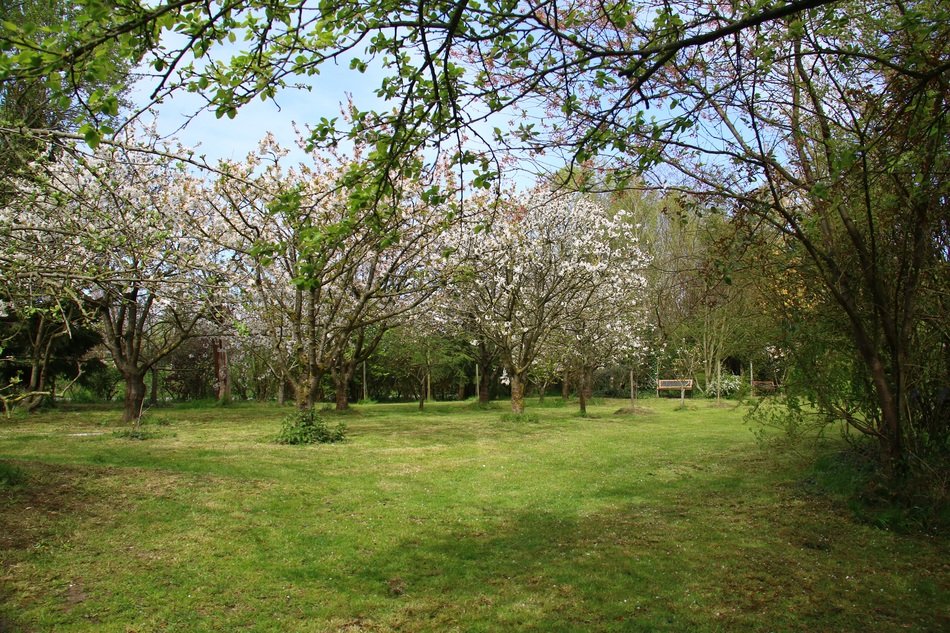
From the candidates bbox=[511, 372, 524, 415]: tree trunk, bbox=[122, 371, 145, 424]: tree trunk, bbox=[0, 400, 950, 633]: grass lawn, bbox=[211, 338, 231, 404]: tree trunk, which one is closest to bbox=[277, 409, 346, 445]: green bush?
bbox=[0, 400, 950, 633]: grass lawn

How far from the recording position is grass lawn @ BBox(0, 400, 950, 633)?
406 centimetres

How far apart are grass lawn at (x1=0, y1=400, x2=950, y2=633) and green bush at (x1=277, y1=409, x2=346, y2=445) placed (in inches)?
86.1

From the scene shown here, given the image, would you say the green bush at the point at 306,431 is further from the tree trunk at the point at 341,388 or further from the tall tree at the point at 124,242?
the tree trunk at the point at 341,388

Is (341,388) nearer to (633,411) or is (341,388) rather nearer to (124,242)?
(633,411)

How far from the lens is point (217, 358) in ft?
79.9

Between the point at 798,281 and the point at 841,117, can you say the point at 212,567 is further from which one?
the point at 841,117

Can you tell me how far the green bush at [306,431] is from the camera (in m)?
11.8

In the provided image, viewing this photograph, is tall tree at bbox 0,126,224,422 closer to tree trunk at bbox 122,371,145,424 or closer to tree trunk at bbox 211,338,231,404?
tree trunk at bbox 122,371,145,424

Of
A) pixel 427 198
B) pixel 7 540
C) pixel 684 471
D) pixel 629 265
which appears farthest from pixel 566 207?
pixel 7 540

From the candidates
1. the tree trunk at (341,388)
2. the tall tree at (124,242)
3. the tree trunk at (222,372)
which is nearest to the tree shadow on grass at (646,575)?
the tall tree at (124,242)

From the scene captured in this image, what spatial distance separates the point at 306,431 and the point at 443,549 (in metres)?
7.15

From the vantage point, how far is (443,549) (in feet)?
17.9

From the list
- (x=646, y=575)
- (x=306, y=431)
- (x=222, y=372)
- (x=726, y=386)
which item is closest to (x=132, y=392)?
(x=306, y=431)

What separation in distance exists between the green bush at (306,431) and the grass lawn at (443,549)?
2187mm
